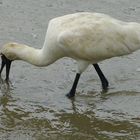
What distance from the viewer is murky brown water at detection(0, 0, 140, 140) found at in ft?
24.9

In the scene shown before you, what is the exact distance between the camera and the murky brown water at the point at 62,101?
7586mm

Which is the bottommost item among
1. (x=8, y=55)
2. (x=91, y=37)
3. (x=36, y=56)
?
(x=8, y=55)

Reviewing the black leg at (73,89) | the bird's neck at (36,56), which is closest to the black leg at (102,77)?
the black leg at (73,89)

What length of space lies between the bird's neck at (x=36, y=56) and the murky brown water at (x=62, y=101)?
363mm

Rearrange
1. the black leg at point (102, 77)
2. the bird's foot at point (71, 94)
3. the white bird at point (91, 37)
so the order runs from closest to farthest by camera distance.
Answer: the white bird at point (91, 37)
the bird's foot at point (71, 94)
the black leg at point (102, 77)

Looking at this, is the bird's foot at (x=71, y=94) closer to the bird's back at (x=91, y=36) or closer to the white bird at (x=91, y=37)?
the white bird at (x=91, y=37)

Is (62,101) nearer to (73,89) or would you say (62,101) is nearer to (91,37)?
(73,89)

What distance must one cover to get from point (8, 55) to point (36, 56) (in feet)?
1.60

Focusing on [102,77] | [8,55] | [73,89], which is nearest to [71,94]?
[73,89]

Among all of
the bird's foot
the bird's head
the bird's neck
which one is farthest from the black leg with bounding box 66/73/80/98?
the bird's head

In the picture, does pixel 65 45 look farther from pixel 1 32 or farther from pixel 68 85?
pixel 1 32

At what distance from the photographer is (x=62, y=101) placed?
28.7 feet

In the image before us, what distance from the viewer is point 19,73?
960 cm

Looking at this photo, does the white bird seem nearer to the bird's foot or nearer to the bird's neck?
the bird's foot
